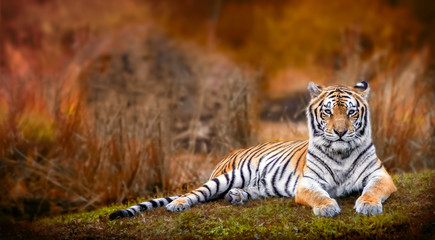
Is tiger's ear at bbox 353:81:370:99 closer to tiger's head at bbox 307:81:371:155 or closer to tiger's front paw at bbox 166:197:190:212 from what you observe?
tiger's head at bbox 307:81:371:155

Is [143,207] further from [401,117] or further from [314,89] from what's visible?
[401,117]

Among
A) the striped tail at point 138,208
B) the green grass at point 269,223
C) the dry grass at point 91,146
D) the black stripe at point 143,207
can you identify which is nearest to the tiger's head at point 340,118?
the green grass at point 269,223

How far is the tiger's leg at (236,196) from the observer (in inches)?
179

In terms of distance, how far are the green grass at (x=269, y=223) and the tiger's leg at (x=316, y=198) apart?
6 cm

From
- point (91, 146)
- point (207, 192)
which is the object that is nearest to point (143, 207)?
point (207, 192)

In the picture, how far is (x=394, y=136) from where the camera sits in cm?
645

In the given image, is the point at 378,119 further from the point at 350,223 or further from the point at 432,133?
the point at 350,223

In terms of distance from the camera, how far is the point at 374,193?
391 cm

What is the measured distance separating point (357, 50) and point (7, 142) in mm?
5252

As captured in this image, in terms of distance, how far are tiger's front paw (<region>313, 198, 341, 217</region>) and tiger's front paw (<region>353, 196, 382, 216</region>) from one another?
0.47ft

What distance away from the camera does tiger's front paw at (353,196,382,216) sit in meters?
3.64

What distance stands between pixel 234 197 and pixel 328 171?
86 centimetres

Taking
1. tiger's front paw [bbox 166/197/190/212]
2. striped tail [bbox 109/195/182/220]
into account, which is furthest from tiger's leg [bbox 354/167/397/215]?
striped tail [bbox 109/195/182/220]

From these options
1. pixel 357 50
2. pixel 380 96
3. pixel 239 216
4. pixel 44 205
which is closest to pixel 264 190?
pixel 239 216
